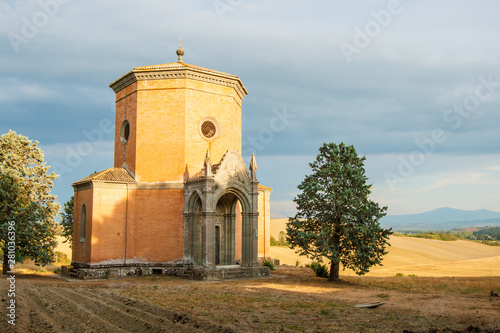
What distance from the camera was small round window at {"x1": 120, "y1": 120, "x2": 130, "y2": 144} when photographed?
2802cm

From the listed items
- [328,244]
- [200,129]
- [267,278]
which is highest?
[200,129]

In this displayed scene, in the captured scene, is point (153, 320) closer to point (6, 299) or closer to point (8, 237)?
point (6, 299)

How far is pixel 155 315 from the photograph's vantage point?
1254 cm

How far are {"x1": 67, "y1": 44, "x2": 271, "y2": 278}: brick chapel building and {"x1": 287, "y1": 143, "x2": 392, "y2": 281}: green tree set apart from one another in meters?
3.85

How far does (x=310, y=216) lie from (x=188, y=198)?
7718 millimetres

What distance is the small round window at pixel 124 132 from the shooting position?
28016mm

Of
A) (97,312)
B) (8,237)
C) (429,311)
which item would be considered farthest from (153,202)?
(429,311)

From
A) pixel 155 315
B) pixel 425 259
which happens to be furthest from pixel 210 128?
pixel 425 259

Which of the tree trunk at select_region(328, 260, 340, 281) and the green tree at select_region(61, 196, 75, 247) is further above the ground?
the green tree at select_region(61, 196, 75, 247)

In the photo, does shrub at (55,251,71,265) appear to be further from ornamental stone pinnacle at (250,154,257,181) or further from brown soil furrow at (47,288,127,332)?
brown soil furrow at (47,288,127,332)

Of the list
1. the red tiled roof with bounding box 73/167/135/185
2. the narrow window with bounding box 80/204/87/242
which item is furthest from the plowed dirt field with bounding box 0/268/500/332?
the red tiled roof with bounding box 73/167/135/185

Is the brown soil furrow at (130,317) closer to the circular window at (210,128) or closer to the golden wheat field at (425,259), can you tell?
the circular window at (210,128)

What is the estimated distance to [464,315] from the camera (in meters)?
13.3

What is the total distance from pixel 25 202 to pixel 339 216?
2115 centimetres
